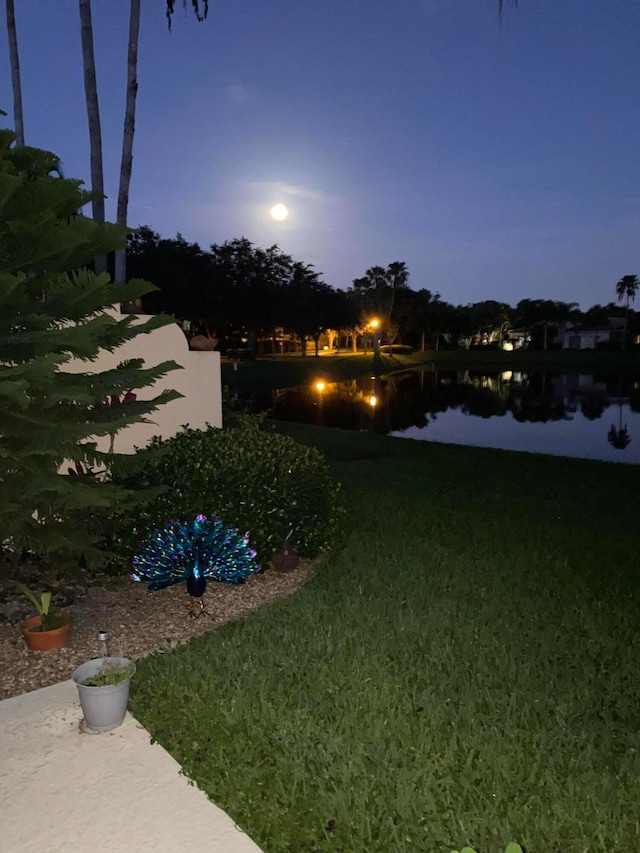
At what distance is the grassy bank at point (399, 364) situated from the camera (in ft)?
151

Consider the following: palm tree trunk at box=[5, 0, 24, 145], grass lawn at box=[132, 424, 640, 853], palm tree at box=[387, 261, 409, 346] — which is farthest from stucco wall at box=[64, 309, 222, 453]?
palm tree at box=[387, 261, 409, 346]

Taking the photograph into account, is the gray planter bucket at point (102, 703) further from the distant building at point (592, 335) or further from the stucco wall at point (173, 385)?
the distant building at point (592, 335)

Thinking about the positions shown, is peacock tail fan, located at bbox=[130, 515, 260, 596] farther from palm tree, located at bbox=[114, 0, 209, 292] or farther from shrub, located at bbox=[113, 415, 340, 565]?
palm tree, located at bbox=[114, 0, 209, 292]

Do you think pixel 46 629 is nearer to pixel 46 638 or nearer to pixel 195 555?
pixel 46 638

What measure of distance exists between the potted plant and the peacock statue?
36.4 inches

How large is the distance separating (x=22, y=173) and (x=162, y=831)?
15.0 feet

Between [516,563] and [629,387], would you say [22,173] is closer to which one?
[516,563]

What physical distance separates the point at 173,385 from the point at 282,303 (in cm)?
4466

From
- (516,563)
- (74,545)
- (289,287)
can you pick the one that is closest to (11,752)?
(74,545)

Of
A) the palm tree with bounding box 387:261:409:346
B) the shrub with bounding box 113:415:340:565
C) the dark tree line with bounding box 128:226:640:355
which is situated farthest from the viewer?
the palm tree with bounding box 387:261:409:346

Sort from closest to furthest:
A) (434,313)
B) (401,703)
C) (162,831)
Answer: (162,831), (401,703), (434,313)

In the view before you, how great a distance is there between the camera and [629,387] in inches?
1763

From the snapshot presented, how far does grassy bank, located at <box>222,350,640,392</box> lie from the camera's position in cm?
4603

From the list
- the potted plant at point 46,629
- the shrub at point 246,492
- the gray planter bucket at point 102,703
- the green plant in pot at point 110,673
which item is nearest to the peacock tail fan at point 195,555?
the shrub at point 246,492
